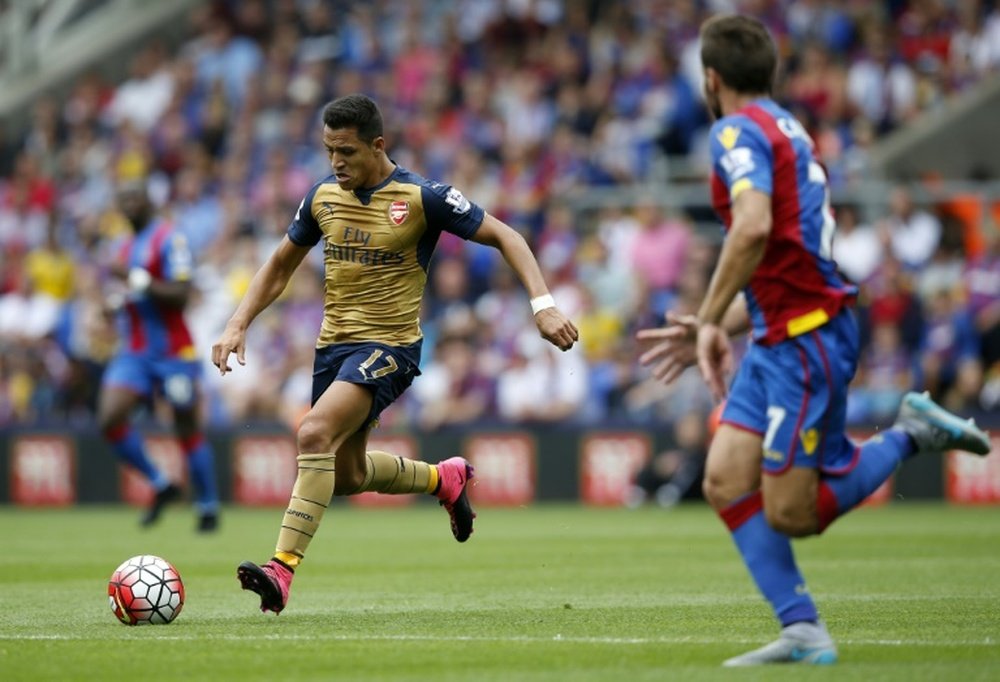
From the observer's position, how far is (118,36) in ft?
96.6

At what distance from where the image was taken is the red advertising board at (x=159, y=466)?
20703 mm

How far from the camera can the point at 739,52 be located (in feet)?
22.7

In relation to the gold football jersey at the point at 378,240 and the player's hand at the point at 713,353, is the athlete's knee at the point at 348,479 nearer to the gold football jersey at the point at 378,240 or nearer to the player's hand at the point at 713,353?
the gold football jersey at the point at 378,240

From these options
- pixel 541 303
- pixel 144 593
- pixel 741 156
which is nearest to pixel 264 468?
pixel 144 593

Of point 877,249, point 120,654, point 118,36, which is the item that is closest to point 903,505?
point 877,249

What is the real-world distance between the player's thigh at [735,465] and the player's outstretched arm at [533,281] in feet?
5.02

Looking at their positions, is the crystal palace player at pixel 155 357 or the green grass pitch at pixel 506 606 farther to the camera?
the crystal palace player at pixel 155 357

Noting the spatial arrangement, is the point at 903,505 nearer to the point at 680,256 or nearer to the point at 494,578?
the point at 680,256

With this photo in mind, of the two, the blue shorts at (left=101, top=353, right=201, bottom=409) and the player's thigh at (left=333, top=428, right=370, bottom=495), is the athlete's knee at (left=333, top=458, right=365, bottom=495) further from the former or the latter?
the blue shorts at (left=101, top=353, right=201, bottom=409)

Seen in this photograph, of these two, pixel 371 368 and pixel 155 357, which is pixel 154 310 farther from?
pixel 371 368

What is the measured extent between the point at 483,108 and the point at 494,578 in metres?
13.2

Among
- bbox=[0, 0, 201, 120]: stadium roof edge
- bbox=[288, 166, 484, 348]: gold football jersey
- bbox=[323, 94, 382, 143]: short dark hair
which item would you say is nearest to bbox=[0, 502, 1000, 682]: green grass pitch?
bbox=[288, 166, 484, 348]: gold football jersey

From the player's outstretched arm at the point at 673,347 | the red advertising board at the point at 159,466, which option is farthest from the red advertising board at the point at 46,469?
the player's outstretched arm at the point at 673,347

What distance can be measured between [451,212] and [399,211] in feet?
0.88
